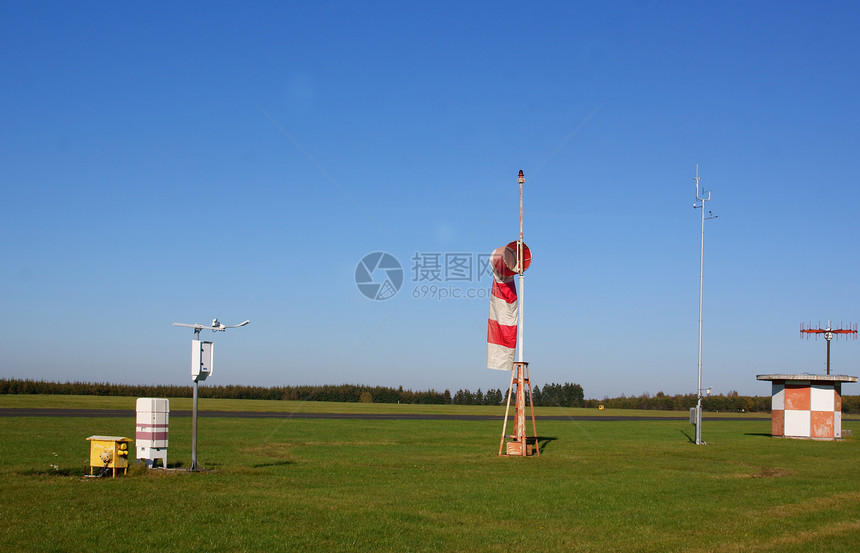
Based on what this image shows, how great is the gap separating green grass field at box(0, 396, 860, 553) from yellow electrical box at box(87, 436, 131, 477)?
1.46 ft

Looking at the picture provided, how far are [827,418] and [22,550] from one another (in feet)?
120

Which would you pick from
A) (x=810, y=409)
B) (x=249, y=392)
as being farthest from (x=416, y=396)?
(x=810, y=409)

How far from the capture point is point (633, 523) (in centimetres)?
1251

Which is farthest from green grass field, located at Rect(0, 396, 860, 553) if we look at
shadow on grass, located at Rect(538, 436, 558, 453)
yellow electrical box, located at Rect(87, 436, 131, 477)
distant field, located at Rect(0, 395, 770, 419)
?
distant field, located at Rect(0, 395, 770, 419)

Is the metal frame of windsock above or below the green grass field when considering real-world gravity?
above

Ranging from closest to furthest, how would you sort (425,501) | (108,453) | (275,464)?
(425,501), (108,453), (275,464)

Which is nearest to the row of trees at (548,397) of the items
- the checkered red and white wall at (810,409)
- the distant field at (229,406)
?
the distant field at (229,406)

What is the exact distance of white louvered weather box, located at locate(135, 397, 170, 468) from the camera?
1720cm

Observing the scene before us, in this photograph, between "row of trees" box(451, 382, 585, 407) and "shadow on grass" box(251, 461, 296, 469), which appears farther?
"row of trees" box(451, 382, 585, 407)

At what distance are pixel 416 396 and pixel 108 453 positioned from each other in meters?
93.6

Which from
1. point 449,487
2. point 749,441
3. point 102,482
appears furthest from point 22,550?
point 749,441

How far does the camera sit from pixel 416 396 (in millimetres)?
108938

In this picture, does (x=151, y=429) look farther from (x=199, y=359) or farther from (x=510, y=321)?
(x=510, y=321)

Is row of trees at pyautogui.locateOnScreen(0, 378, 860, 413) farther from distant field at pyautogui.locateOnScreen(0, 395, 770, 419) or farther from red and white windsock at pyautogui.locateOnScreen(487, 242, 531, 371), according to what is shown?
red and white windsock at pyautogui.locateOnScreen(487, 242, 531, 371)
